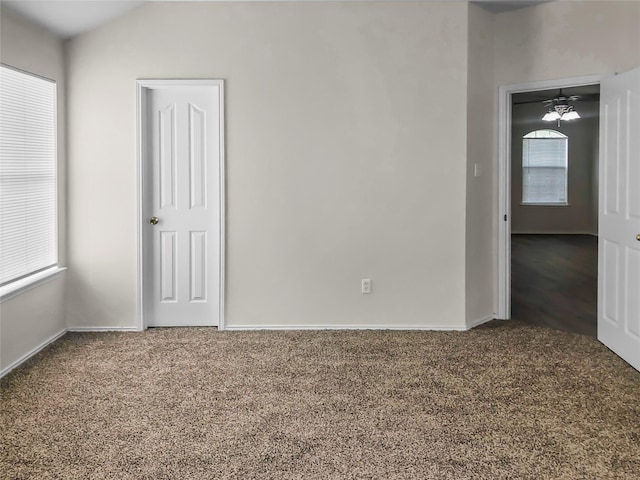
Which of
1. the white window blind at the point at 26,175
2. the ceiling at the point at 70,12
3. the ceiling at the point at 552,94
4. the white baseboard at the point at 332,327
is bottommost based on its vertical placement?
the white baseboard at the point at 332,327

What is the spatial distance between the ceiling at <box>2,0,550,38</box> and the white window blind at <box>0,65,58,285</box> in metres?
0.42

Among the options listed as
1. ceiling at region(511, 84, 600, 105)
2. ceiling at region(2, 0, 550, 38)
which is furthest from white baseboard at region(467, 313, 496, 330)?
ceiling at region(511, 84, 600, 105)

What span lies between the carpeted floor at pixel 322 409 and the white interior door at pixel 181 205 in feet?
1.41

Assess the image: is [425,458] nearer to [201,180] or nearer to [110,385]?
[110,385]

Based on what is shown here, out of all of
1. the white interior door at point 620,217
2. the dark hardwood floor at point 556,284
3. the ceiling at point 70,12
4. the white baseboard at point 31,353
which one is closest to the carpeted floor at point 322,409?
the white baseboard at point 31,353

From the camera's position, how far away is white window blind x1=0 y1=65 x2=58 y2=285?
12.5 ft

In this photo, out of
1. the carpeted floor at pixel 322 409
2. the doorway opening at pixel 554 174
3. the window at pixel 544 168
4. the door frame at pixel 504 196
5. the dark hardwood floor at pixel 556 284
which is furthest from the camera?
the window at pixel 544 168

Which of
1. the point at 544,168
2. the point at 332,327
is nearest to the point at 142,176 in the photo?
the point at 332,327

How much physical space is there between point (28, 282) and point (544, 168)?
36.4ft

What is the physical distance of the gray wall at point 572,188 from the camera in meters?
12.2

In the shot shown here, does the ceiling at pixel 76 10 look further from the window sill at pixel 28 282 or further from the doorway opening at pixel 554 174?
the doorway opening at pixel 554 174

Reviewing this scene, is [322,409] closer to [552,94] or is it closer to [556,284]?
[556,284]

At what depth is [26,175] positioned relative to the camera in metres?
4.11

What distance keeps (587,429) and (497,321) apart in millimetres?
2194
